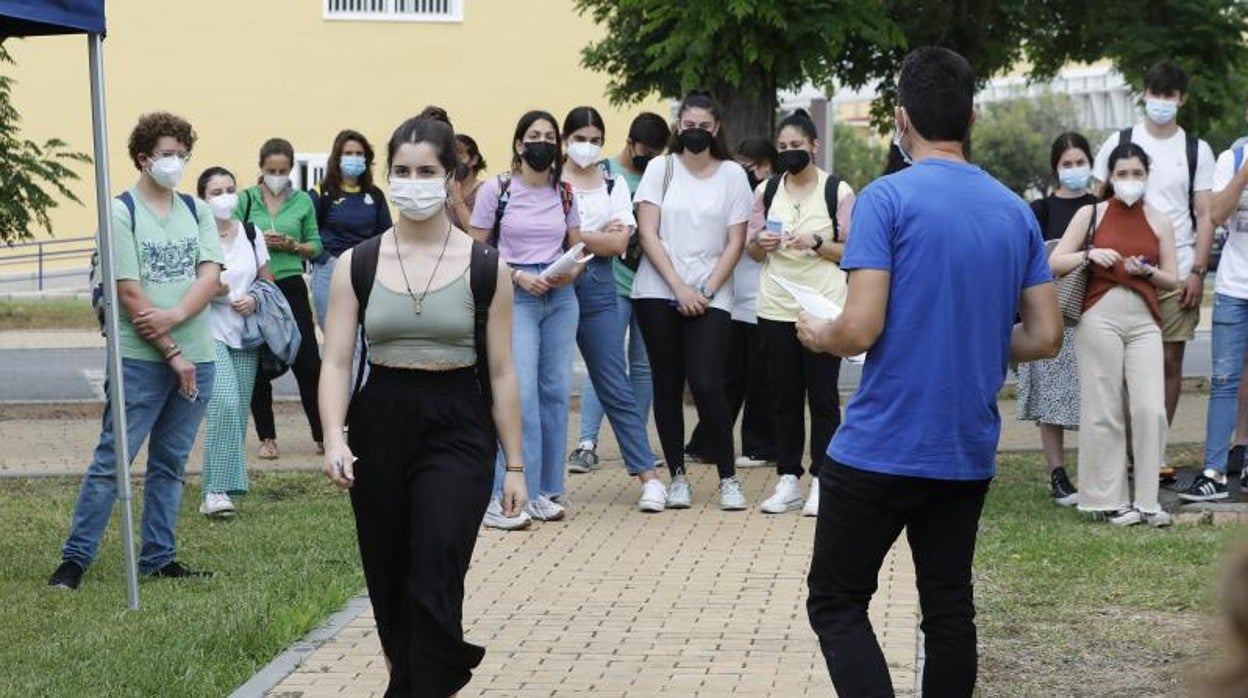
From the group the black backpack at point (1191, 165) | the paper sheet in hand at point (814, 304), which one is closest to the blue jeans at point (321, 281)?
the black backpack at point (1191, 165)

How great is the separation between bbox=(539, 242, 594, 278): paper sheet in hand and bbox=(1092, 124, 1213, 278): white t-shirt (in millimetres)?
2744

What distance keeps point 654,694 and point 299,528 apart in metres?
3.73

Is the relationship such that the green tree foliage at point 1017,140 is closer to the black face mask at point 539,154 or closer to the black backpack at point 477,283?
the black face mask at point 539,154

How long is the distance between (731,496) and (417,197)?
15.8 ft

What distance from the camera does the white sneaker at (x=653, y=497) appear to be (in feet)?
33.9

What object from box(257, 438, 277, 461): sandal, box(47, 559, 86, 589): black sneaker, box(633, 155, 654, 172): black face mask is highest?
box(633, 155, 654, 172): black face mask

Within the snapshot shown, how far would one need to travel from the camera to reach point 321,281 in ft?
41.5

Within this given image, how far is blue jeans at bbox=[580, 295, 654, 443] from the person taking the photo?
10911mm

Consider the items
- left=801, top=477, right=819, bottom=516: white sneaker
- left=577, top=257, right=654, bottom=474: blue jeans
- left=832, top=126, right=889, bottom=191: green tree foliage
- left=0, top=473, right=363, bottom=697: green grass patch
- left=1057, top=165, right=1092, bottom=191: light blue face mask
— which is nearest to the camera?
left=0, top=473, right=363, bottom=697: green grass patch

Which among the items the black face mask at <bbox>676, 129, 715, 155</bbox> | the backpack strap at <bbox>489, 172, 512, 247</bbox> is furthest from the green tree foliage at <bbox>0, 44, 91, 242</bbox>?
the black face mask at <bbox>676, 129, 715, 155</bbox>

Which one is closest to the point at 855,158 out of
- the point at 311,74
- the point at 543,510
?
the point at 311,74

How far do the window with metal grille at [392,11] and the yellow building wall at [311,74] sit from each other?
118mm

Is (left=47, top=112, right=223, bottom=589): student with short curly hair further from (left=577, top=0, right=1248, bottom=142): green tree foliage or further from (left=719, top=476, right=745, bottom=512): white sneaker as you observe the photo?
(left=577, top=0, right=1248, bottom=142): green tree foliage

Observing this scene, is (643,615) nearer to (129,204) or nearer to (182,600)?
(182,600)
